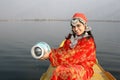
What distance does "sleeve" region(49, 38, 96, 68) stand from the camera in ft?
21.7

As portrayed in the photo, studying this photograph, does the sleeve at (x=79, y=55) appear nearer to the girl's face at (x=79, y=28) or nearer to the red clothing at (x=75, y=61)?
the red clothing at (x=75, y=61)

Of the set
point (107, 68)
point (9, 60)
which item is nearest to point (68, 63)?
point (107, 68)

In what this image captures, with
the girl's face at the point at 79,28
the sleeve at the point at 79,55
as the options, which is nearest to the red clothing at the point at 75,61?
the sleeve at the point at 79,55

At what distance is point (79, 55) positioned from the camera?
21.7 ft

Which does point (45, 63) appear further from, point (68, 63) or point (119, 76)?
point (68, 63)

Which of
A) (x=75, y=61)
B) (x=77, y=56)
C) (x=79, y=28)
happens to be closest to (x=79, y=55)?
(x=77, y=56)

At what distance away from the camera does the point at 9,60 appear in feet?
77.8

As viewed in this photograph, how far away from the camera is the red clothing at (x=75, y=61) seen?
623cm

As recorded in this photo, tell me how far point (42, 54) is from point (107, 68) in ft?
50.3

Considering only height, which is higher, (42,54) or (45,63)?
(42,54)

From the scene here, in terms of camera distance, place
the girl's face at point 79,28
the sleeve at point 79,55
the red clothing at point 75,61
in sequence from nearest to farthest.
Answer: the red clothing at point 75,61
the sleeve at point 79,55
the girl's face at point 79,28

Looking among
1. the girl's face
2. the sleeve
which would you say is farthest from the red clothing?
the girl's face

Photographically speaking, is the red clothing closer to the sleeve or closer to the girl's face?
the sleeve

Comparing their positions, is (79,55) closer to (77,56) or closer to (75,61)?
(77,56)
